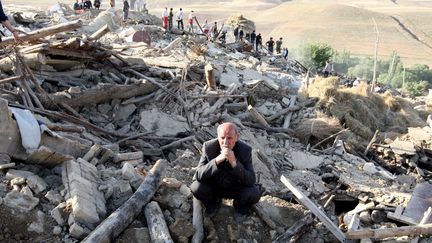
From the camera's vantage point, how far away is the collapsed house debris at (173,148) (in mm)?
4527

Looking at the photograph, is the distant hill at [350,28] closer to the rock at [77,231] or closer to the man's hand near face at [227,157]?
the man's hand near face at [227,157]

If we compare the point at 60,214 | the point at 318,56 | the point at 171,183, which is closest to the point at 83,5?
the point at 318,56

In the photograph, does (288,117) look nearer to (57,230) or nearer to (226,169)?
(226,169)

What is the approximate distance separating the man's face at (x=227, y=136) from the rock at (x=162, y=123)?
340cm

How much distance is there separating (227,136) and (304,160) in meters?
4.57

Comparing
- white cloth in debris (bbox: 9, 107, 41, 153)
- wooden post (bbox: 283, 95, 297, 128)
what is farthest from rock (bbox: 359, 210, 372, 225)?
wooden post (bbox: 283, 95, 297, 128)

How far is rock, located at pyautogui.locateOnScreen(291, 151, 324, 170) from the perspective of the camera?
8.49m

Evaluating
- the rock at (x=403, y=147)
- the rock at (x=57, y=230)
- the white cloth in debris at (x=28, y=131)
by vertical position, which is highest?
the white cloth in debris at (x=28, y=131)

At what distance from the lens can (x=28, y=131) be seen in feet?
16.2

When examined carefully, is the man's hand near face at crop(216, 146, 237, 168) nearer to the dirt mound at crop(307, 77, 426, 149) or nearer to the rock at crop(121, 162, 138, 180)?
the rock at crop(121, 162, 138, 180)

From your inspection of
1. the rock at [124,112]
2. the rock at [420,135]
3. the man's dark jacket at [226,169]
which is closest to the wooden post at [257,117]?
the rock at [124,112]

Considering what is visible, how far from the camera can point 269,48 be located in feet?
75.3

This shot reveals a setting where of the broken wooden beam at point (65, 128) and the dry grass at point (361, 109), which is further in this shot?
the dry grass at point (361, 109)

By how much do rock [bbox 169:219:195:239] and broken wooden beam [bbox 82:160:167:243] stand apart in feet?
1.19
